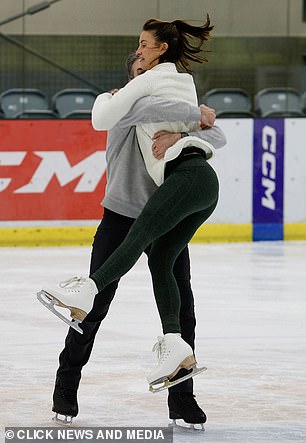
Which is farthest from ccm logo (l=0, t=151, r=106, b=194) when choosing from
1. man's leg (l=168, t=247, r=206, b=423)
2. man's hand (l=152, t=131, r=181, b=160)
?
man's hand (l=152, t=131, r=181, b=160)

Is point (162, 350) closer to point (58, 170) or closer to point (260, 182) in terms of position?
point (58, 170)

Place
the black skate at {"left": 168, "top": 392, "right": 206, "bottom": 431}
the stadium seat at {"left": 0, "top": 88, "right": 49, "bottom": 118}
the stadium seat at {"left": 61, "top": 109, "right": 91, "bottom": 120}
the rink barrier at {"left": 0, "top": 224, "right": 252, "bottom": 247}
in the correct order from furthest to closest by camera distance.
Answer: the stadium seat at {"left": 61, "top": 109, "right": 91, "bottom": 120}, the stadium seat at {"left": 0, "top": 88, "right": 49, "bottom": 118}, the rink barrier at {"left": 0, "top": 224, "right": 252, "bottom": 247}, the black skate at {"left": 168, "top": 392, "right": 206, "bottom": 431}

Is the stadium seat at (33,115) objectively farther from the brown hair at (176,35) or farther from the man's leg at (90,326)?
the brown hair at (176,35)

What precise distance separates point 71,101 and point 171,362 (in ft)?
26.5

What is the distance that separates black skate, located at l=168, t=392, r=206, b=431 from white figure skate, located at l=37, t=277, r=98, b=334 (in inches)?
27.9

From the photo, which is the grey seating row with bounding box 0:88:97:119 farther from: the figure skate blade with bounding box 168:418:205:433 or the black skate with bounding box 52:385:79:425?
the figure skate blade with bounding box 168:418:205:433

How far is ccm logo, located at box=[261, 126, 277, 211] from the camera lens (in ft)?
41.1

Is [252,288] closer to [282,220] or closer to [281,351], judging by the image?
[281,351]

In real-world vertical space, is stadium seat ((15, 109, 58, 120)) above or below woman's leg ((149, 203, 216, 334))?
below

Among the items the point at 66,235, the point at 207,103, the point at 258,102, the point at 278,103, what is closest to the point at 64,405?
the point at 66,235

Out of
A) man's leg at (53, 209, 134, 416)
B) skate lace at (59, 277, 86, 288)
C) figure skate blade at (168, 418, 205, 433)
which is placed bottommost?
figure skate blade at (168, 418, 205, 433)

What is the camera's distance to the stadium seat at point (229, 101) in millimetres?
12586

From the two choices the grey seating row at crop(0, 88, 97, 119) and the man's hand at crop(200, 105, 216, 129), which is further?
the grey seating row at crop(0, 88, 97, 119)

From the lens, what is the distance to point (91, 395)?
548 centimetres
